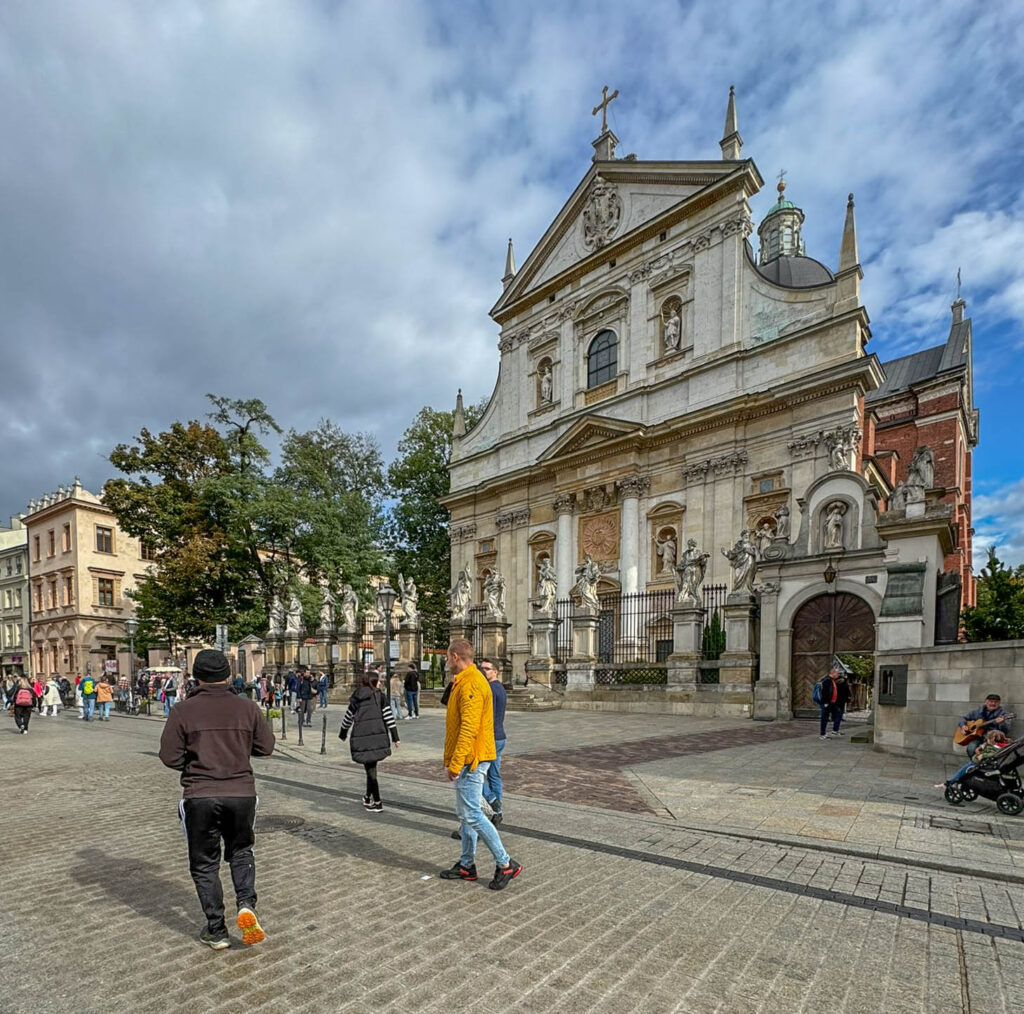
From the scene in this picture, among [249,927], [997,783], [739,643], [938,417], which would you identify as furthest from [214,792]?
[938,417]

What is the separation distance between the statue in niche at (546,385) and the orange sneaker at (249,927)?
29778 mm

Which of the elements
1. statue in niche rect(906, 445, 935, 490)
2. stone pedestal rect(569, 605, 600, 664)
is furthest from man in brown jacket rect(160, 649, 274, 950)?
stone pedestal rect(569, 605, 600, 664)

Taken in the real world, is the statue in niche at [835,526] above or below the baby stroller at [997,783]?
above

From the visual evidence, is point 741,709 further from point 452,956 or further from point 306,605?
point 306,605

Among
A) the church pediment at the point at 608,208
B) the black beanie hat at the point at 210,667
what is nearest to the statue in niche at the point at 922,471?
the black beanie hat at the point at 210,667

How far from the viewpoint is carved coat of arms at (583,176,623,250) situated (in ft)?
98.2

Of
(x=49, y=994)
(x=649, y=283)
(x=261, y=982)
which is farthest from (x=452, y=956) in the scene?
(x=649, y=283)

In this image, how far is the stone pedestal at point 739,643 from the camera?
16.7 m

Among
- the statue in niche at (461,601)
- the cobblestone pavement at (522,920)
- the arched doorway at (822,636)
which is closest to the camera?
the cobblestone pavement at (522,920)

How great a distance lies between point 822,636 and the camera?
15500 mm

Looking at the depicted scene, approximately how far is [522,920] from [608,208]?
31.6 m

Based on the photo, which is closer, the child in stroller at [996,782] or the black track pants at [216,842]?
the black track pants at [216,842]

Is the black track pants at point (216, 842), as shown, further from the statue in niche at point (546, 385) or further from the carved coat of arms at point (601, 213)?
the carved coat of arms at point (601, 213)

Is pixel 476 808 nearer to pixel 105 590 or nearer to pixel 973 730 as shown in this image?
pixel 973 730
